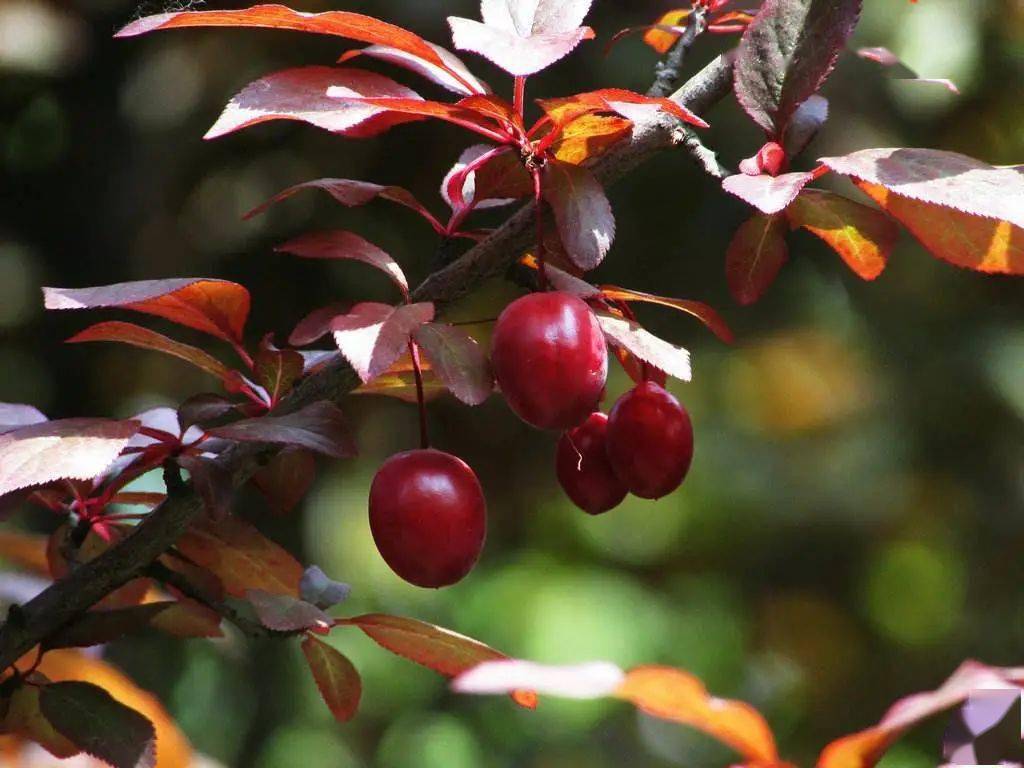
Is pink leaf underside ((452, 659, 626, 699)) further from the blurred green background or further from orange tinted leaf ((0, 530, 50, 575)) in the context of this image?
the blurred green background

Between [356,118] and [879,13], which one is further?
[879,13]

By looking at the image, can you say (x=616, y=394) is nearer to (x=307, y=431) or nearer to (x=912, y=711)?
(x=307, y=431)

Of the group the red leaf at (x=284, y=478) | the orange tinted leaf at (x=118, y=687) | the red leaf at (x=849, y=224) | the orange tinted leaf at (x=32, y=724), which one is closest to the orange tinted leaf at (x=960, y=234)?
the red leaf at (x=849, y=224)

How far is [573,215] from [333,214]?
1.12 metres

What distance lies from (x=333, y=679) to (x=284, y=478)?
0.27 ft

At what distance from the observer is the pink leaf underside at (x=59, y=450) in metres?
0.38

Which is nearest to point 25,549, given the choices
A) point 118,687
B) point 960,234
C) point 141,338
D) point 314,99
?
point 118,687

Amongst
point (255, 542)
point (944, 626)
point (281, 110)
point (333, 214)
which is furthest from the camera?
point (944, 626)

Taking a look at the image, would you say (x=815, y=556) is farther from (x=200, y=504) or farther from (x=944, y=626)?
(x=200, y=504)

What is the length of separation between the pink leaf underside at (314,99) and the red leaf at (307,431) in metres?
0.10

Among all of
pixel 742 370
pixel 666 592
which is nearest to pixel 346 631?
pixel 666 592

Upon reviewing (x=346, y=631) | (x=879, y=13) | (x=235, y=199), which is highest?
(x=879, y=13)

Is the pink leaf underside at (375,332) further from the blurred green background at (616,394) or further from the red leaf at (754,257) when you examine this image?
the blurred green background at (616,394)

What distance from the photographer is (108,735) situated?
469mm
